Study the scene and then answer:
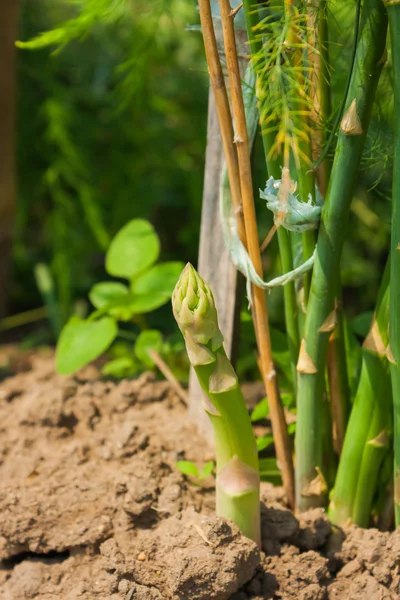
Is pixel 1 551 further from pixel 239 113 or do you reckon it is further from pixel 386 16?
pixel 386 16

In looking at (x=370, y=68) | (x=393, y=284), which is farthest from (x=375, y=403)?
(x=370, y=68)

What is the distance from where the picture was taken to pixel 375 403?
904 mm

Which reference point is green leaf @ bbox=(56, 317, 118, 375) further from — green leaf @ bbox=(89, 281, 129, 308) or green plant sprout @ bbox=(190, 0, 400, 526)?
green plant sprout @ bbox=(190, 0, 400, 526)

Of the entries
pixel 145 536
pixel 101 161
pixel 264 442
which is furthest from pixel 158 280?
pixel 101 161

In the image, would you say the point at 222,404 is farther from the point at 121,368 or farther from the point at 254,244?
the point at 121,368

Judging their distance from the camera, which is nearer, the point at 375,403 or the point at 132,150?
the point at 375,403

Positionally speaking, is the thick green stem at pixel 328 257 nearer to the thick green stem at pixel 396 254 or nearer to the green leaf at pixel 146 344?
the thick green stem at pixel 396 254

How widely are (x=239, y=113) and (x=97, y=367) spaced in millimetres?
993

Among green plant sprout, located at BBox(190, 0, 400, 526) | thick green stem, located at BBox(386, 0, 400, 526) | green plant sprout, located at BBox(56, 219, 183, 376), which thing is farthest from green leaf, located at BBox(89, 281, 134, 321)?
thick green stem, located at BBox(386, 0, 400, 526)

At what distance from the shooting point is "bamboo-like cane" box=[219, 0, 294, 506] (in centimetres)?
77

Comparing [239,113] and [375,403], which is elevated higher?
[239,113]

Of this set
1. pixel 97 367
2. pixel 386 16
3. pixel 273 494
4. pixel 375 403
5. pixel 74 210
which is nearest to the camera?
pixel 386 16

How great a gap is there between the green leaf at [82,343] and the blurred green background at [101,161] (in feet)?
2.44

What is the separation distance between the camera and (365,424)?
92 centimetres
